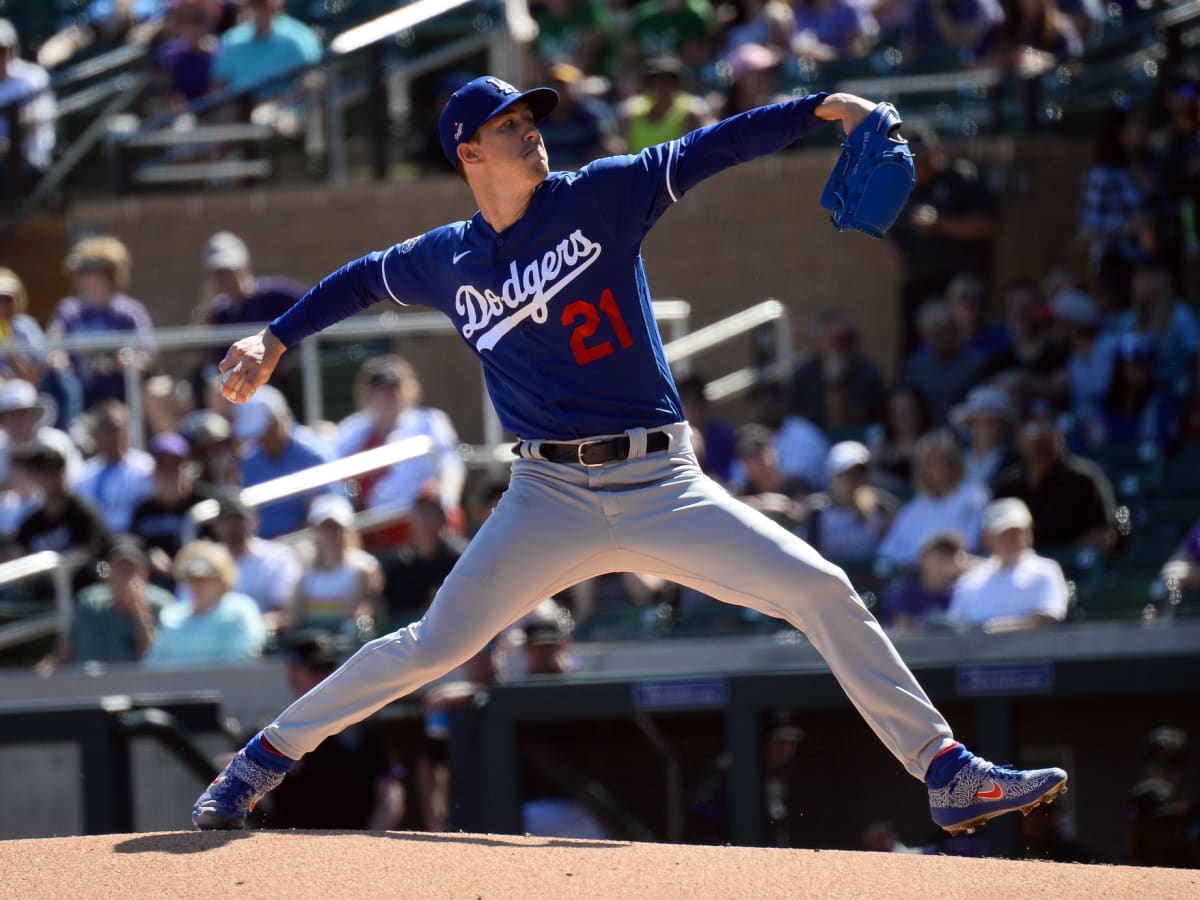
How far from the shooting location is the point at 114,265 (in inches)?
445

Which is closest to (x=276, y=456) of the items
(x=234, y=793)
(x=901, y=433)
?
(x=901, y=433)

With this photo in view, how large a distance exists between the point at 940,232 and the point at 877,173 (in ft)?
21.2

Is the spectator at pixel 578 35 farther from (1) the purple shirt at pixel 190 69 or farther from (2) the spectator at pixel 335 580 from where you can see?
(2) the spectator at pixel 335 580

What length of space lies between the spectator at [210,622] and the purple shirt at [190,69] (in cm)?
490

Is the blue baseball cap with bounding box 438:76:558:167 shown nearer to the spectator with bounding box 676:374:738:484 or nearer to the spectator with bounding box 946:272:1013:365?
the spectator with bounding box 676:374:738:484

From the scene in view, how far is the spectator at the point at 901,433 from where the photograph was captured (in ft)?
30.9

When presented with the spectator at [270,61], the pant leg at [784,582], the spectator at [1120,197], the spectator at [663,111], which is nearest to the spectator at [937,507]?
the spectator at [1120,197]

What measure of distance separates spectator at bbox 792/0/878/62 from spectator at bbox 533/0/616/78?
1196 mm

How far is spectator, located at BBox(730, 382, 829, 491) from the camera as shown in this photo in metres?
9.76

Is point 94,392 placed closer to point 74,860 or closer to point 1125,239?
point 1125,239

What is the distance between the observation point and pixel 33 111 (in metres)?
12.9

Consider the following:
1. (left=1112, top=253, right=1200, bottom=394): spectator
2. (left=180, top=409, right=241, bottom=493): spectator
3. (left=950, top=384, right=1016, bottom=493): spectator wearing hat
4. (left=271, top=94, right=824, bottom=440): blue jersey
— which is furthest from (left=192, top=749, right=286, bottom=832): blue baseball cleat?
(left=1112, top=253, right=1200, bottom=394): spectator

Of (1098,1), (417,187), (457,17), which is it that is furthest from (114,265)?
(1098,1)

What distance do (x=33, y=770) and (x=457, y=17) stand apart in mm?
6408
